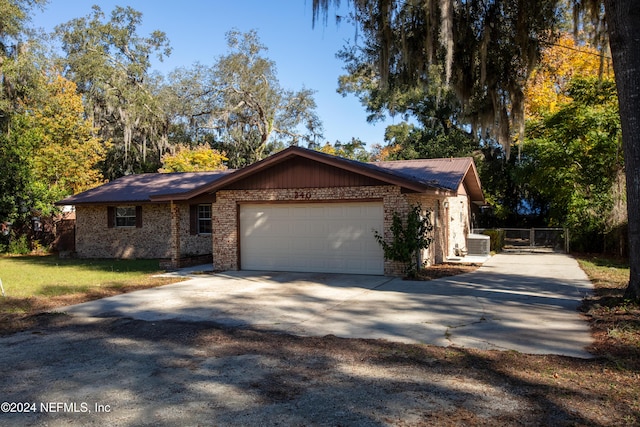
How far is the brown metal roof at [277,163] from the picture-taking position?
13062 mm

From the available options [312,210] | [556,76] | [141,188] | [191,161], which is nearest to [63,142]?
[191,161]

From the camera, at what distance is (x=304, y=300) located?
9914 millimetres

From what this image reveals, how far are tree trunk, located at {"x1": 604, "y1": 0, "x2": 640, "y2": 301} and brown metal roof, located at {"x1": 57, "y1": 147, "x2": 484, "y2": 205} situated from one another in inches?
198

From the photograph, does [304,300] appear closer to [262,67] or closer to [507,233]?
[507,233]

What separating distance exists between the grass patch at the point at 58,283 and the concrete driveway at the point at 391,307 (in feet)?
2.52

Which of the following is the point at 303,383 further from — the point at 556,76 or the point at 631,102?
the point at 556,76

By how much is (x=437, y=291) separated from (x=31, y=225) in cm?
2146

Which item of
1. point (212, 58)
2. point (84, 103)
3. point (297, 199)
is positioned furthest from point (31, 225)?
point (212, 58)

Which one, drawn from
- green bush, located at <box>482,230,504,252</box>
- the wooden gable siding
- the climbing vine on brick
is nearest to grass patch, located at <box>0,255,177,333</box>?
the wooden gable siding

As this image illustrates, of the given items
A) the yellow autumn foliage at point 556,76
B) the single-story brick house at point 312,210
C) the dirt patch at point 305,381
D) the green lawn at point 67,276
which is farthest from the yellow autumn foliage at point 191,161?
the dirt patch at point 305,381

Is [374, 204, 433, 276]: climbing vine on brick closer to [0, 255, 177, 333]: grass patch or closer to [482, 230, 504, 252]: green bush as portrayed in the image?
[0, 255, 177, 333]: grass patch

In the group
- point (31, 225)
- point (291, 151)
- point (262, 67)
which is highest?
point (262, 67)

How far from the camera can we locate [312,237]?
46.8ft

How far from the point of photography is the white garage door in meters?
13.6
